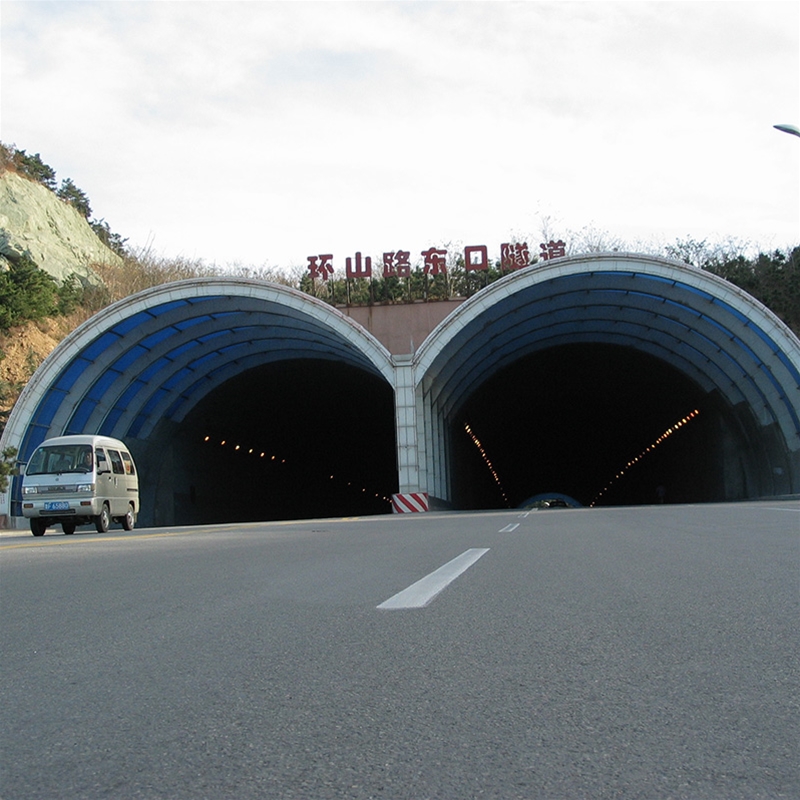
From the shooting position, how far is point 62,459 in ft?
79.1

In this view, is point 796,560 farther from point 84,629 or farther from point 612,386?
point 612,386

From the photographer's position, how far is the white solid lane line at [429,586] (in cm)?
696

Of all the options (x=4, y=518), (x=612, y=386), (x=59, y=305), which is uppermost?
(x=59, y=305)

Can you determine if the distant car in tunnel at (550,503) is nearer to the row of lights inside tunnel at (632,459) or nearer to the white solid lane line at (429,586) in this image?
the row of lights inside tunnel at (632,459)

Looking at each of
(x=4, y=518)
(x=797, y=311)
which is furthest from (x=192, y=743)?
(x=797, y=311)

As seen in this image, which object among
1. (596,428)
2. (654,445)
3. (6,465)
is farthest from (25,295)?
(654,445)

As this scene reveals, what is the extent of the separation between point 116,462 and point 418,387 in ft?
45.5

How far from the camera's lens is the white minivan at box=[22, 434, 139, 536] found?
23719 millimetres

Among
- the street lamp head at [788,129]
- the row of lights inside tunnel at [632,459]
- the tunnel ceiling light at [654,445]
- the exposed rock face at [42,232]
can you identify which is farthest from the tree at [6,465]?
the tunnel ceiling light at [654,445]

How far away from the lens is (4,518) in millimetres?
33844

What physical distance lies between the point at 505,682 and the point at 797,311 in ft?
158

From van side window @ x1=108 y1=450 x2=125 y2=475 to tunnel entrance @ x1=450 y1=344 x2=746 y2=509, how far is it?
83.3 feet

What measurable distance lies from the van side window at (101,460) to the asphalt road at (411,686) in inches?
617

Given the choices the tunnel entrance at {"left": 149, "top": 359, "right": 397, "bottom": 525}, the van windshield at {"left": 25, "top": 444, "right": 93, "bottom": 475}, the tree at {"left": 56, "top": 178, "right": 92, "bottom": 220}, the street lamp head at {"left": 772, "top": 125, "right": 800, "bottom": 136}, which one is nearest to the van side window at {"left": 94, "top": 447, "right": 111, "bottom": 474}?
the van windshield at {"left": 25, "top": 444, "right": 93, "bottom": 475}
